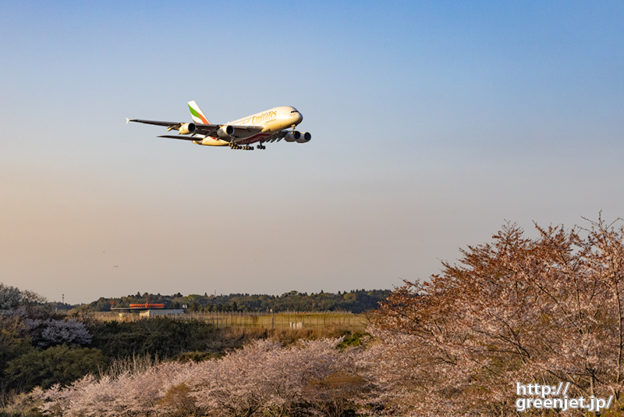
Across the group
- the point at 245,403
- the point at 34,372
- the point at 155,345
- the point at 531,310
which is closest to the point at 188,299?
the point at 155,345

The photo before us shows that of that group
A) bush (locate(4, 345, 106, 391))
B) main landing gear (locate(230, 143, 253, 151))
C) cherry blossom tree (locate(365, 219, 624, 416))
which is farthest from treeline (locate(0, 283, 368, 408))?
cherry blossom tree (locate(365, 219, 624, 416))

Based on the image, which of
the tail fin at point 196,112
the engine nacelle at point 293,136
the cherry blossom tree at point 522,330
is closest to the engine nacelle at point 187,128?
the engine nacelle at point 293,136

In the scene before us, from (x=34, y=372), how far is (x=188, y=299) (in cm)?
12016

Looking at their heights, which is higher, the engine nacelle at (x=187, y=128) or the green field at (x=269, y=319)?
the engine nacelle at (x=187, y=128)

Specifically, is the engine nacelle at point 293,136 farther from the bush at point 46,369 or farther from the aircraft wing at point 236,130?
the bush at point 46,369

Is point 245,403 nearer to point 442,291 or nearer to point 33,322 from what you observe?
point 442,291

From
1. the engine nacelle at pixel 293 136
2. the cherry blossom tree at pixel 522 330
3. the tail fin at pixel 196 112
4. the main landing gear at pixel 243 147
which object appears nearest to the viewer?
the cherry blossom tree at pixel 522 330

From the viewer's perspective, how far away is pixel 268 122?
141 ft

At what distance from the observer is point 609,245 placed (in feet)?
32.0

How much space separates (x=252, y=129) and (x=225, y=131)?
179 cm

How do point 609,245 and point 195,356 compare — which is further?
point 195,356

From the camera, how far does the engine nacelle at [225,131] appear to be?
42750mm

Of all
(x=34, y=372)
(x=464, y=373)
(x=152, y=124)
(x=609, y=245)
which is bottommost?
(x=34, y=372)

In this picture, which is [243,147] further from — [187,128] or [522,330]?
[522,330]
